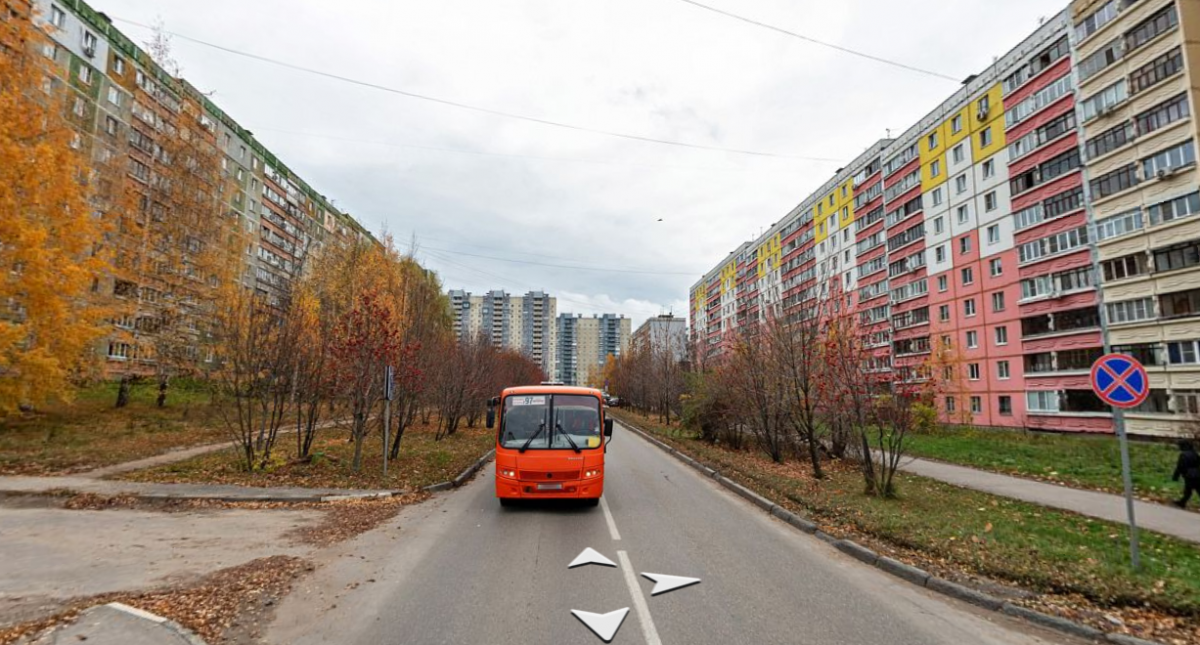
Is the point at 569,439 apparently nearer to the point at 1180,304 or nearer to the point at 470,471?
the point at 470,471

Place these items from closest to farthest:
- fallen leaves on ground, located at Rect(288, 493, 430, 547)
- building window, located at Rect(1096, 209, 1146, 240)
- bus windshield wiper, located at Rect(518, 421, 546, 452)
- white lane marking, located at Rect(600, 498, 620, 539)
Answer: fallen leaves on ground, located at Rect(288, 493, 430, 547), white lane marking, located at Rect(600, 498, 620, 539), bus windshield wiper, located at Rect(518, 421, 546, 452), building window, located at Rect(1096, 209, 1146, 240)

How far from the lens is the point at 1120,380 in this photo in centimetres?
671

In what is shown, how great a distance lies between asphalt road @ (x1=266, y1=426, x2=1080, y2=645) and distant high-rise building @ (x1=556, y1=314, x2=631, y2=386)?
154476 mm

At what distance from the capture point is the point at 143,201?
25.1 meters

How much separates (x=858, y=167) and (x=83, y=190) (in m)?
58.4

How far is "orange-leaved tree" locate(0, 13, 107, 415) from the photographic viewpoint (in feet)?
48.1

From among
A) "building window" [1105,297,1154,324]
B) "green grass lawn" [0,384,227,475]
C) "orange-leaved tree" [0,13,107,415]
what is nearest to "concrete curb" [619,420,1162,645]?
"green grass lawn" [0,384,227,475]

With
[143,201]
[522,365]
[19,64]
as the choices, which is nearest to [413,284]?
[19,64]

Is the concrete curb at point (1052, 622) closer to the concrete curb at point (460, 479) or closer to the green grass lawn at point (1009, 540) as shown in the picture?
the green grass lawn at point (1009, 540)

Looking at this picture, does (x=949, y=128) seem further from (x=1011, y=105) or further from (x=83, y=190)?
(x=83, y=190)
